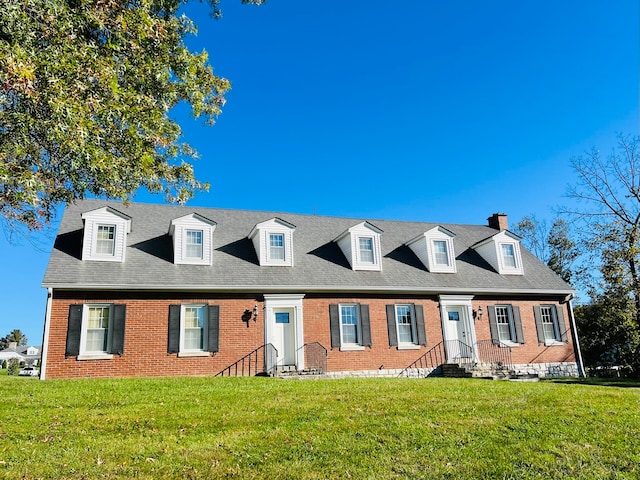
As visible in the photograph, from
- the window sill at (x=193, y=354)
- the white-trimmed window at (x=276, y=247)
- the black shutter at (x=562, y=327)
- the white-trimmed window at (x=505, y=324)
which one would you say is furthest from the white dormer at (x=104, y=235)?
the black shutter at (x=562, y=327)

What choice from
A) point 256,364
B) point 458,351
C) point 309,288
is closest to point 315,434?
point 256,364

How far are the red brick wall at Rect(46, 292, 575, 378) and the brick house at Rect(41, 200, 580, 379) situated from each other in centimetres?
3

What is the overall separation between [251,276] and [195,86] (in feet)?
24.5

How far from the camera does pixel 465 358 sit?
16422 mm

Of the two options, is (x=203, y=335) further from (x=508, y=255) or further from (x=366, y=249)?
(x=508, y=255)

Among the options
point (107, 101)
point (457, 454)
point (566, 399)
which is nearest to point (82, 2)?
point (107, 101)

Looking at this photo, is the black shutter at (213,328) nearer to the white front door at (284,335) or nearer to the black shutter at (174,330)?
the black shutter at (174,330)

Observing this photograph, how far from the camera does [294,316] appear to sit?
15141 mm

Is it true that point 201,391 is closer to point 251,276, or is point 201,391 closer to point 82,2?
point 251,276

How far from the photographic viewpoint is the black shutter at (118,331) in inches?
516

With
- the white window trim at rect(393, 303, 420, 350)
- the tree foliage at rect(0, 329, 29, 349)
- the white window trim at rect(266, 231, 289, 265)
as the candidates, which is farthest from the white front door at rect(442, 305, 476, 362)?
the tree foliage at rect(0, 329, 29, 349)

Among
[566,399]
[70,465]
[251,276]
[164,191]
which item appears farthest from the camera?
[251,276]

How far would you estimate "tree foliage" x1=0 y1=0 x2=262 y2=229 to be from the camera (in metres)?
6.16

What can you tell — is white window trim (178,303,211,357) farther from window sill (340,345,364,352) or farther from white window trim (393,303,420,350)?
white window trim (393,303,420,350)
